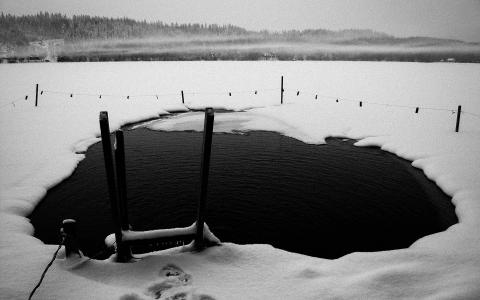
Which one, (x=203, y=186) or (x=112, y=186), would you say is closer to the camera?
(x=112, y=186)

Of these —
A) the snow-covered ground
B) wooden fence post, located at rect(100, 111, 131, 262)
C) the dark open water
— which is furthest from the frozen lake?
wooden fence post, located at rect(100, 111, 131, 262)

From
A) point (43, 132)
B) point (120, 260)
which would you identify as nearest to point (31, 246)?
point (120, 260)

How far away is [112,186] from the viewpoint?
621 centimetres

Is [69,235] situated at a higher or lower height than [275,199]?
higher

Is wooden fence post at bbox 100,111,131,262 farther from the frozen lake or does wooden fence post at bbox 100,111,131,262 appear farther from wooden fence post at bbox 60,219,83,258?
the frozen lake

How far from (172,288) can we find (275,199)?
582cm

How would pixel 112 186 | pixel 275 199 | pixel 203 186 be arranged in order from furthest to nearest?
pixel 275 199 < pixel 203 186 < pixel 112 186

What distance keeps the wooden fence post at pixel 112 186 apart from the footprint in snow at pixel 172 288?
3.18 ft

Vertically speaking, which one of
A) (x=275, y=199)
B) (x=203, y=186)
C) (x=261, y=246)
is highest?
(x=203, y=186)

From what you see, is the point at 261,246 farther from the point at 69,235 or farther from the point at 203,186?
the point at 69,235

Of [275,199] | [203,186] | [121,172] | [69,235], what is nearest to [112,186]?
[121,172]

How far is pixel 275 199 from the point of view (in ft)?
35.8

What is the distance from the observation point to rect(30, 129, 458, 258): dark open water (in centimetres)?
886

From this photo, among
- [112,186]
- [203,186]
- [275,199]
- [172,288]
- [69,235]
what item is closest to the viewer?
[172,288]
